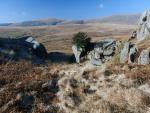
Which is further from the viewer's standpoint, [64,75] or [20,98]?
[64,75]

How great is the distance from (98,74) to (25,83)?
5.18m

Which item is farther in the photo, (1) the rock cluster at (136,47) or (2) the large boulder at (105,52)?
(2) the large boulder at (105,52)

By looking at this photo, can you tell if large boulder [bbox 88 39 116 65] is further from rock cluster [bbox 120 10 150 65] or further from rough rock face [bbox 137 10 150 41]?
rough rock face [bbox 137 10 150 41]

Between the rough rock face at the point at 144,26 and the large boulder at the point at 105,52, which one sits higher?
the rough rock face at the point at 144,26

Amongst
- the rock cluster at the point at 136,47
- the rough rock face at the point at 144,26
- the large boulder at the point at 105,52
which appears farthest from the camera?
the rough rock face at the point at 144,26

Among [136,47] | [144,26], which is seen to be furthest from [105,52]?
[136,47]

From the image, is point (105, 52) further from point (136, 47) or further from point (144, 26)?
point (136, 47)

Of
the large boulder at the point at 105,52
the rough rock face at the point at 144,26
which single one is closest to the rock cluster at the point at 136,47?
the rough rock face at the point at 144,26

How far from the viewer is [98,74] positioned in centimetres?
1831

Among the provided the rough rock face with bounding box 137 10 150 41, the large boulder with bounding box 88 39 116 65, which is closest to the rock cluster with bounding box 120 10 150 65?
the rough rock face with bounding box 137 10 150 41

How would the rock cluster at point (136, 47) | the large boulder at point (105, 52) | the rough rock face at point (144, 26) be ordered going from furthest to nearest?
1. the rough rock face at point (144, 26)
2. the large boulder at point (105, 52)
3. the rock cluster at point (136, 47)

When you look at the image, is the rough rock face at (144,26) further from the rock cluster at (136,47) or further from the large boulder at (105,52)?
the large boulder at (105,52)

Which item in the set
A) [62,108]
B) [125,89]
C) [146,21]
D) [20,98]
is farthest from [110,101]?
[146,21]

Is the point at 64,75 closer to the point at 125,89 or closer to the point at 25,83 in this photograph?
the point at 25,83
